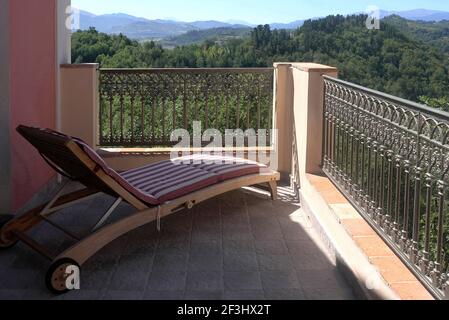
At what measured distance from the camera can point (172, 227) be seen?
4941 millimetres

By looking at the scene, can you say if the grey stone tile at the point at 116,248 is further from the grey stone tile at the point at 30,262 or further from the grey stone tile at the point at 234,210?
the grey stone tile at the point at 234,210

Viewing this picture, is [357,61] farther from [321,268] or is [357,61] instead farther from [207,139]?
[321,268]

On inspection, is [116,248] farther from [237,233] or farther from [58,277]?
[237,233]

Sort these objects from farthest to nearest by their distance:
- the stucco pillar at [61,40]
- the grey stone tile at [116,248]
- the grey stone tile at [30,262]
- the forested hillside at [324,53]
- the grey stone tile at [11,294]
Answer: the forested hillside at [324,53], the stucco pillar at [61,40], the grey stone tile at [116,248], the grey stone tile at [30,262], the grey stone tile at [11,294]

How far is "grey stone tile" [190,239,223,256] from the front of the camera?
4.30 metres

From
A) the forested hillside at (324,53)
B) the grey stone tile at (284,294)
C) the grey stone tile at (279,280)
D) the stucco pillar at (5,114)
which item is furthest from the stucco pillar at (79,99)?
the grey stone tile at (284,294)

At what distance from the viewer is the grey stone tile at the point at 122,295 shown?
345 centimetres

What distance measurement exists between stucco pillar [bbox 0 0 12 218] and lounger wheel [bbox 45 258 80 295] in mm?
1361

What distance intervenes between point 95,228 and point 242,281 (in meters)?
1.16

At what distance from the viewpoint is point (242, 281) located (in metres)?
3.73

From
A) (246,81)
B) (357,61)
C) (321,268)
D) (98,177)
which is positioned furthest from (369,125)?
(357,61)

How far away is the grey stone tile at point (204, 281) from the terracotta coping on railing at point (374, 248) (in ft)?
3.13

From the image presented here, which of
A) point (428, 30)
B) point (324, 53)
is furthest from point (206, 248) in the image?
point (428, 30)

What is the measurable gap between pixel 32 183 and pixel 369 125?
309cm
